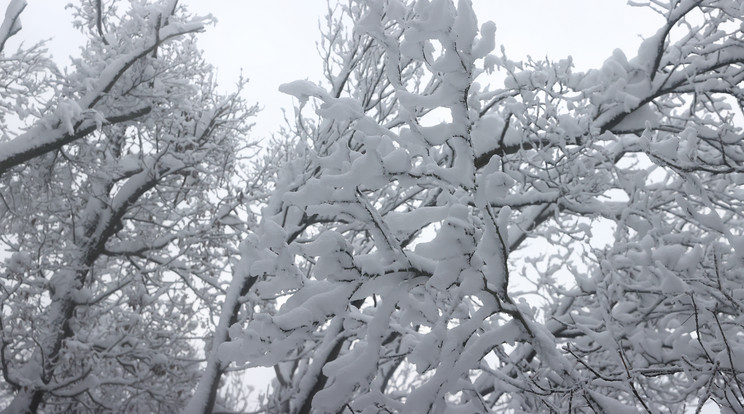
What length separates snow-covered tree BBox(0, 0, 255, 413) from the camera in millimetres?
6008

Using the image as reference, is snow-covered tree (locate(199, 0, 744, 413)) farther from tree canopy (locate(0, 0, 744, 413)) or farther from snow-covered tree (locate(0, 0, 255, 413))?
snow-covered tree (locate(0, 0, 255, 413))

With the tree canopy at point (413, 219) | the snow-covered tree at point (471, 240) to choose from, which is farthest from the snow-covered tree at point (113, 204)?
the snow-covered tree at point (471, 240)

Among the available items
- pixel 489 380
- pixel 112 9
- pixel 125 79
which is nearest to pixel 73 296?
pixel 125 79

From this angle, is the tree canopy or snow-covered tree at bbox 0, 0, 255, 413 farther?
snow-covered tree at bbox 0, 0, 255, 413

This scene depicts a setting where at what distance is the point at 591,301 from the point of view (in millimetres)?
6523

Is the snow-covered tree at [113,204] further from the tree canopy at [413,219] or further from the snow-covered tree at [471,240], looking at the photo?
the snow-covered tree at [471,240]

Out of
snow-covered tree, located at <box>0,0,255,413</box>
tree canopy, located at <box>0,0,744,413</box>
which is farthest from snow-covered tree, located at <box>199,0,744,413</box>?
snow-covered tree, located at <box>0,0,255,413</box>

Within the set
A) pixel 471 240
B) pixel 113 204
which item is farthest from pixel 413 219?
pixel 113 204

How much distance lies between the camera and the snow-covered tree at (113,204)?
19.7 ft

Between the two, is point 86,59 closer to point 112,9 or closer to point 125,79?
point 112,9

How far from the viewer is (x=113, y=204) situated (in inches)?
276

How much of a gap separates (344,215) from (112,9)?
7155 millimetres

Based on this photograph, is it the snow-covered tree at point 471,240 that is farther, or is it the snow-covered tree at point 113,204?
the snow-covered tree at point 113,204

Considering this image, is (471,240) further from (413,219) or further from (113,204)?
(113,204)
